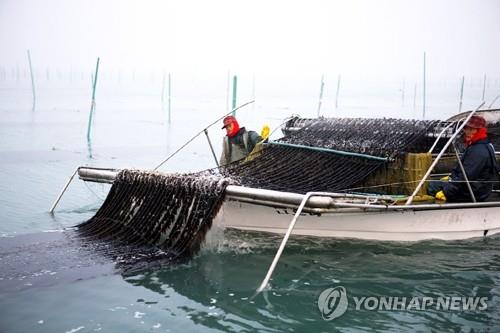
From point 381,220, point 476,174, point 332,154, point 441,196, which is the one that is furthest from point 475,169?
point 332,154

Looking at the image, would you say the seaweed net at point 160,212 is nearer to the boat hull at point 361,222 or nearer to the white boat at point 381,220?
the white boat at point 381,220

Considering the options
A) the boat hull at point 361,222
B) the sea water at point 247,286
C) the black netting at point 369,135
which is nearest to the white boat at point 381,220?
the boat hull at point 361,222

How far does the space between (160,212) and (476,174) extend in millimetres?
4704

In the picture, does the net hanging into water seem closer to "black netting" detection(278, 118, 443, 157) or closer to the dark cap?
"black netting" detection(278, 118, 443, 157)

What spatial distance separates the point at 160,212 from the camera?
744cm

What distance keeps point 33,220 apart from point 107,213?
2309mm

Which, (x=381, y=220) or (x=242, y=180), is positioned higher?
(x=242, y=180)

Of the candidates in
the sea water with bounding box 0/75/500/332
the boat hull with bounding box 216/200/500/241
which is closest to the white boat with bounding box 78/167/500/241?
the boat hull with bounding box 216/200/500/241

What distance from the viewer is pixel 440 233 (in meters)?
7.90

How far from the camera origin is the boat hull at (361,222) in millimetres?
7578

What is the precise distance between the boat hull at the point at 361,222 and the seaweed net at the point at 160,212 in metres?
0.61

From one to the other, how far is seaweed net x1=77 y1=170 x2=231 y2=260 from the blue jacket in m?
3.53

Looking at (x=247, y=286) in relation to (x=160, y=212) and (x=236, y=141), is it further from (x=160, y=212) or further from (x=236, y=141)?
(x=236, y=141)

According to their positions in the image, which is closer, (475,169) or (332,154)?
(475,169)
